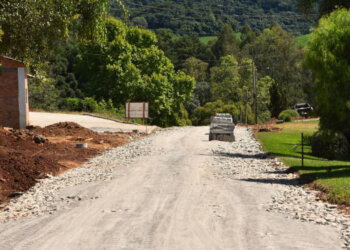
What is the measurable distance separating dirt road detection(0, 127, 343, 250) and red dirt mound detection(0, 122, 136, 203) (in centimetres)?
316

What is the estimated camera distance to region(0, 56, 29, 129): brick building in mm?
31203

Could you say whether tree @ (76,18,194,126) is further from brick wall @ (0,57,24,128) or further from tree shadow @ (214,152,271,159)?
tree shadow @ (214,152,271,159)

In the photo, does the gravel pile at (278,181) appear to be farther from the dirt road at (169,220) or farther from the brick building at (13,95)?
the brick building at (13,95)

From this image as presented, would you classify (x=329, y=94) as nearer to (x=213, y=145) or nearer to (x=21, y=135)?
(x=213, y=145)

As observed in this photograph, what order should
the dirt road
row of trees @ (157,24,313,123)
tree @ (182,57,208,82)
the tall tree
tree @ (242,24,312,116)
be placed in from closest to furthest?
the dirt road < row of trees @ (157,24,313,123) < tree @ (242,24,312,116) < tree @ (182,57,208,82) < the tall tree

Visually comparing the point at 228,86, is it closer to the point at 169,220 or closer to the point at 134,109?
the point at 134,109

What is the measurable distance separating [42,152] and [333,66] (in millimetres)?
13818

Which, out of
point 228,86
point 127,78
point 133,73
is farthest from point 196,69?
point 127,78

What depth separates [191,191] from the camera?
45.0ft

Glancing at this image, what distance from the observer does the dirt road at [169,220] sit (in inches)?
354

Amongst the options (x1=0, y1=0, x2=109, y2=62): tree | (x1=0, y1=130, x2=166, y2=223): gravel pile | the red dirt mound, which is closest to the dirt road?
(x1=0, y1=130, x2=166, y2=223): gravel pile

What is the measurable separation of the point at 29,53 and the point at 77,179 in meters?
4.57

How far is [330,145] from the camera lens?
24.5 meters

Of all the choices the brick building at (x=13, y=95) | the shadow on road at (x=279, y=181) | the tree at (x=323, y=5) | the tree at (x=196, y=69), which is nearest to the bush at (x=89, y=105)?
the brick building at (x=13, y=95)
